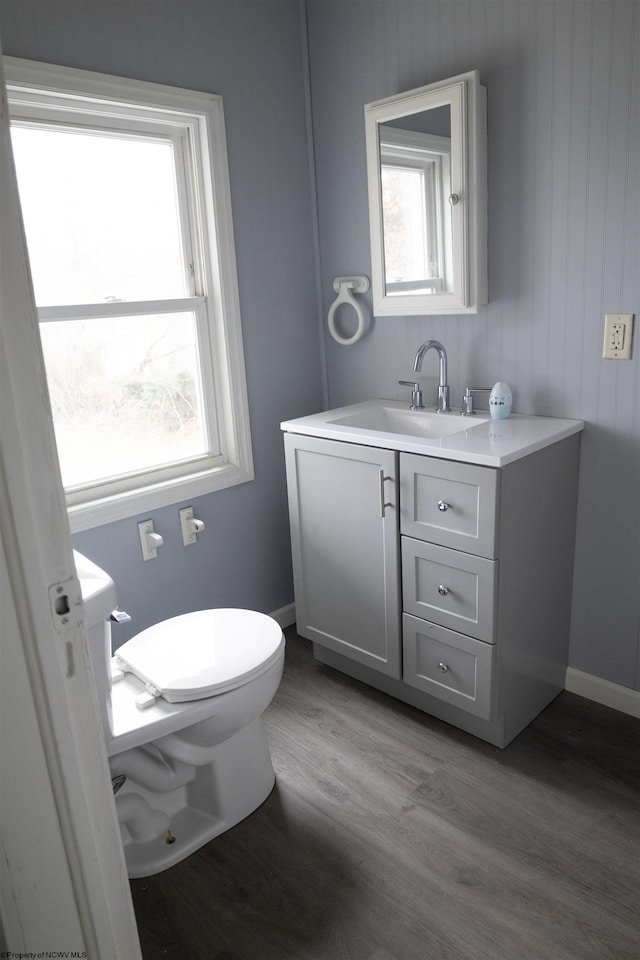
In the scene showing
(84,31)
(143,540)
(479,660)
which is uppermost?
(84,31)

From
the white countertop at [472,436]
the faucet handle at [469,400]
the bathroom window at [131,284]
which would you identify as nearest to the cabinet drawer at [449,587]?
the white countertop at [472,436]

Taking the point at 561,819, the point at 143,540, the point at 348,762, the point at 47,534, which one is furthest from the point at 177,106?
the point at 561,819

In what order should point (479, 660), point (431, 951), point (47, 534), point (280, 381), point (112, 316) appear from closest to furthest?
point (47, 534), point (431, 951), point (479, 660), point (112, 316), point (280, 381)

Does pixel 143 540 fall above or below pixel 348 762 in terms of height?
above

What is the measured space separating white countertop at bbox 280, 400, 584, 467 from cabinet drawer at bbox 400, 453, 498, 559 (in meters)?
0.03

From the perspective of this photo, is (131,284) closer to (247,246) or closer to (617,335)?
(247,246)

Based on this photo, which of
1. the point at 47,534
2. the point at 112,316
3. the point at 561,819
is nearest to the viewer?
the point at 47,534

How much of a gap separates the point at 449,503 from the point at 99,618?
0.99m

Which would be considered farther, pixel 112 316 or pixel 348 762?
pixel 112 316

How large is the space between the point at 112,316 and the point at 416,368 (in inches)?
38.8

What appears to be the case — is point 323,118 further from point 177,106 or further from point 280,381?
point 280,381

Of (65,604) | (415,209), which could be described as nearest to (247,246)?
(415,209)

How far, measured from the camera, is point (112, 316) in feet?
7.39

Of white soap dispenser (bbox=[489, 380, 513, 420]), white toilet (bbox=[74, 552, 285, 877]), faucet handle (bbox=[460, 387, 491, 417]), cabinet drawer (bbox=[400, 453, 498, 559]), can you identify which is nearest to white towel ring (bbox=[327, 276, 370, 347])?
faucet handle (bbox=[460, 387, 491, 417])
